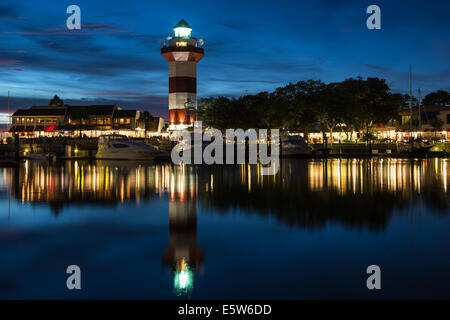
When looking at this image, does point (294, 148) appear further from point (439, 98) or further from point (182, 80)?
point (439, 98)

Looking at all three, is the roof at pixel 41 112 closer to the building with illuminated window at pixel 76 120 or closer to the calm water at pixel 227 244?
the building with illuminated window at pixel 76 120

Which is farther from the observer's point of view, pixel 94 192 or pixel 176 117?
pixel 176 117

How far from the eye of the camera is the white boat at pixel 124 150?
160 ft

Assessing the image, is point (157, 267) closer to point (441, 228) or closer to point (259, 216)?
point (259, 216)

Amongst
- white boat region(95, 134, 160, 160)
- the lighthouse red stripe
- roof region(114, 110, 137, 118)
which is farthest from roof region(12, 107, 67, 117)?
white boat region(95, 134, 160, 160)

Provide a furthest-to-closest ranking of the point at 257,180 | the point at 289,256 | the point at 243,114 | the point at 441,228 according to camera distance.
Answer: the point at 243,114 < the point at 257,180 < the point at 441,228 < the point at 289,256

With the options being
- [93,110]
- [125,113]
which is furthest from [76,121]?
[125,113]

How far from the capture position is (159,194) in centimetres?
1825

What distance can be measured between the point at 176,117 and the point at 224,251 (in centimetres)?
6602

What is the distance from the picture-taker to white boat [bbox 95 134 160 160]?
4872 cm

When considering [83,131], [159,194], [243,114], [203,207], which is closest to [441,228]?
[203,207]

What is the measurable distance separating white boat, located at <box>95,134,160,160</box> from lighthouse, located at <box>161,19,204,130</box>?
21550mm

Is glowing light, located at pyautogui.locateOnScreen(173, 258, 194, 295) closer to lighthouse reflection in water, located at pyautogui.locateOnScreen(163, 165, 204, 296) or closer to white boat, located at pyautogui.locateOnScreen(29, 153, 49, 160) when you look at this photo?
lighthouse reflection in water, located at pyautogui.locateOnScreen(163, 165, 204, 296)

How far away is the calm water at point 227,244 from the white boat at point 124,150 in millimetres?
30775
